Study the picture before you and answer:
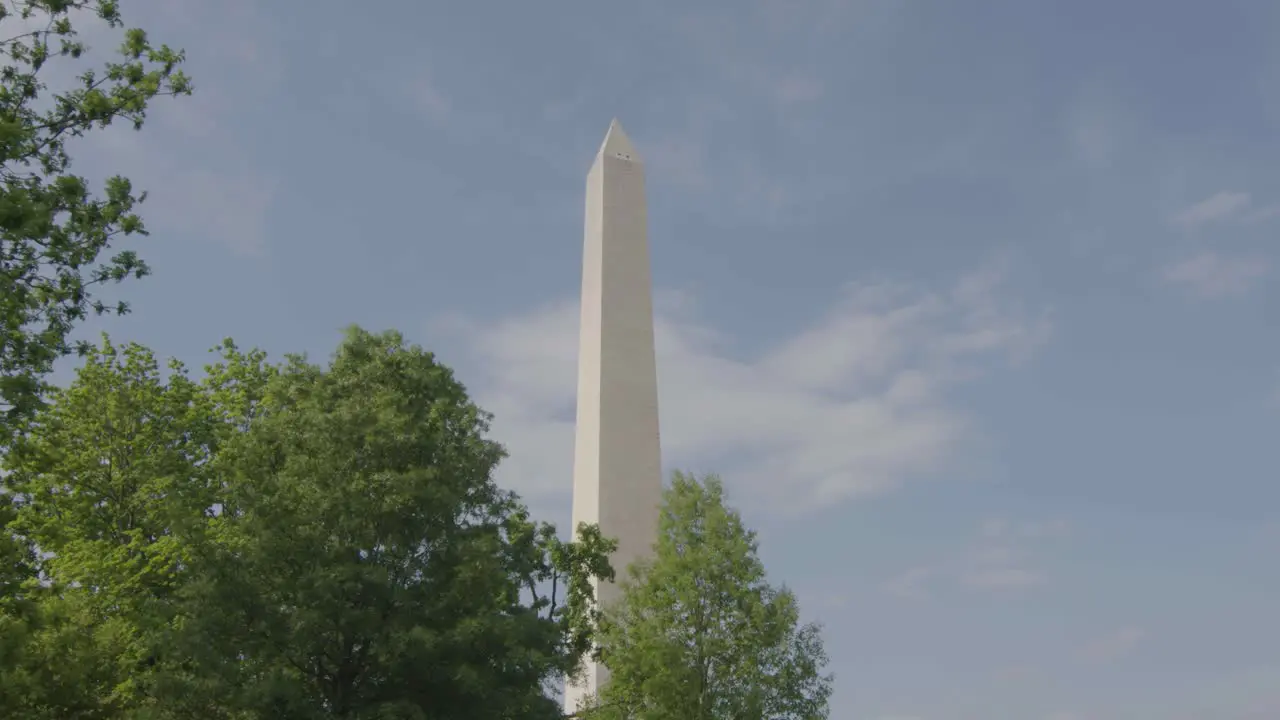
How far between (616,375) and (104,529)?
16.2 m

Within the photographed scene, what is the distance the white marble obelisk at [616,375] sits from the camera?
1427 inches

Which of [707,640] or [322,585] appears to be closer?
[322,585]

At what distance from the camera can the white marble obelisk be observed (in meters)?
36.2

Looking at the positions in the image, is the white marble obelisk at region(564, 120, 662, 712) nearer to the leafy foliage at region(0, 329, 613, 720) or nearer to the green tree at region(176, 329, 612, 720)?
the leafy foliage at region(0, 329, 613, 720)

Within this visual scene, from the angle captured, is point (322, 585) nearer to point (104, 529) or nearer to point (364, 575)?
point (364, 575)

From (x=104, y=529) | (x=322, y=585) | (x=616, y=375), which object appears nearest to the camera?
(x=322, y=585)

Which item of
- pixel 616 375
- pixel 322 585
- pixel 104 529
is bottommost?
pixel 322 585

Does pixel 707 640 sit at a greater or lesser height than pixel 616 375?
lesser

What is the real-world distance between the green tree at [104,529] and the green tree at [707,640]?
11319 mm

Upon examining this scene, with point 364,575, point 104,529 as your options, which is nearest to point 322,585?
point 364,575

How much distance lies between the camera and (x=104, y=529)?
28906mm

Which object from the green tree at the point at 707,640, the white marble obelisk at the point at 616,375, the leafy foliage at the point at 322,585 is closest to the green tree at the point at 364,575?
the leafy foliage at the point at 322,585

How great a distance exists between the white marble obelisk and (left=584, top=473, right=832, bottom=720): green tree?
4003mm

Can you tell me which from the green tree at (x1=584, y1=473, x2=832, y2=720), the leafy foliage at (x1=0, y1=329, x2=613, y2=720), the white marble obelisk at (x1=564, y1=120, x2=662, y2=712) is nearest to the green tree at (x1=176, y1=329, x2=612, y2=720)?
the leafy foliage at (x1=0, y1=329, x2=613, y2=720)
